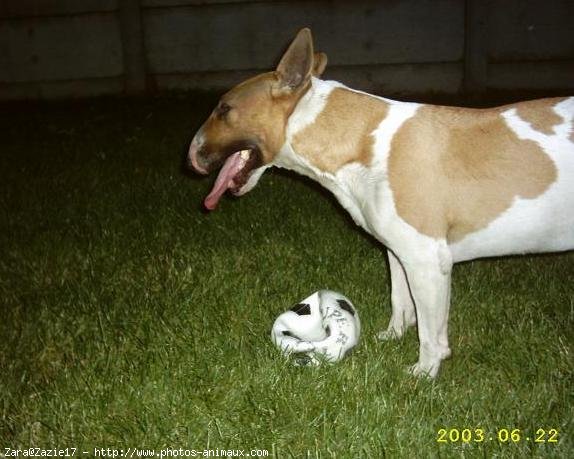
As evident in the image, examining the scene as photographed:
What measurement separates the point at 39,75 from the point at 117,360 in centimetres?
854

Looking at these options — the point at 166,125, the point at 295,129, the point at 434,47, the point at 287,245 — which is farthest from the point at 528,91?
the point at 295,129

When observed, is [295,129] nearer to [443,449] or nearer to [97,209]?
[443,449]

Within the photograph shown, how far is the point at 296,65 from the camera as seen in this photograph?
2904 millimetres

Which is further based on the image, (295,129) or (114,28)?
(114,28)

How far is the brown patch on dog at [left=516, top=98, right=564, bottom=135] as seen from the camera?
277 centimetres

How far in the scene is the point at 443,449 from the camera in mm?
2311

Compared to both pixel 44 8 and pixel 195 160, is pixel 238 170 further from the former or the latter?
pixel 44 8

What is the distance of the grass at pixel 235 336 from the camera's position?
2.45m

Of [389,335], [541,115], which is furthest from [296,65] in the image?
[389,335]

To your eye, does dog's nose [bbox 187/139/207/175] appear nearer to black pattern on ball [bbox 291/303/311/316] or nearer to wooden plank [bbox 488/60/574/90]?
black pattern on ball [bbox 291/303/311/316]

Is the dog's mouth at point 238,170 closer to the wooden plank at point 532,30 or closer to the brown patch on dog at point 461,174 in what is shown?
the brown patch on dog at point 461,174

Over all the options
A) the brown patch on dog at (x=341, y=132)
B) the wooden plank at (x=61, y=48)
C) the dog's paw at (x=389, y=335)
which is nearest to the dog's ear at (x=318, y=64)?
the brown patch on dog at (x=341, y=132)

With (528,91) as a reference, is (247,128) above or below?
above

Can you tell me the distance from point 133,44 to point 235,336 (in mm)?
7611
